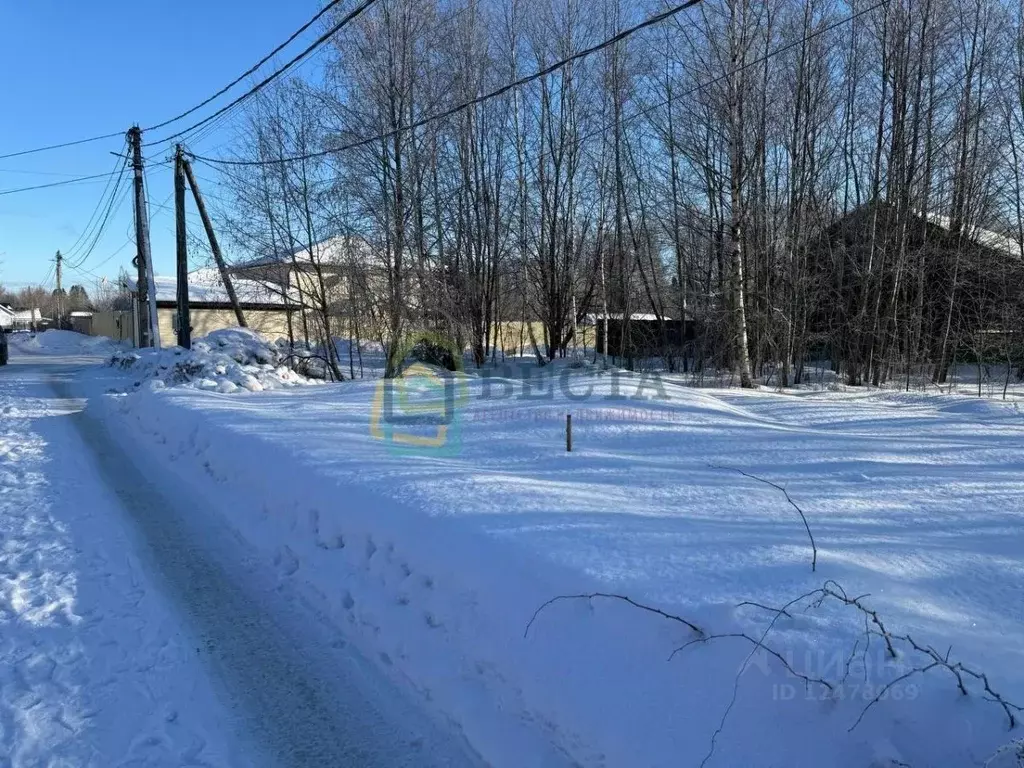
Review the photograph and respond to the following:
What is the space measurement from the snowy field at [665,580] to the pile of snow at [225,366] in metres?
6.56

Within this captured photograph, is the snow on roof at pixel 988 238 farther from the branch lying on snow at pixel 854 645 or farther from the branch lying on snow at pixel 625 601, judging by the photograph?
the branch lying on snow at pixel 625 601

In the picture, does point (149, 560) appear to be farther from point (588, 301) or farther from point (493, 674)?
point (588, 301)

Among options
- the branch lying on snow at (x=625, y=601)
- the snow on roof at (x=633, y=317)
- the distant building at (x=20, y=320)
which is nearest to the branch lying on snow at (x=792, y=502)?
the branch lying on snow at (x=625, y=601)

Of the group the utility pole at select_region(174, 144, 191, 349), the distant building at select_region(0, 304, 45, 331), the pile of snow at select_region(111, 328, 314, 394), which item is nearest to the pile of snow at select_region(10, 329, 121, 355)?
the utility pole at select_region(174, 144, 191, 349)

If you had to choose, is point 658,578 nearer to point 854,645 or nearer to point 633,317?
point 854,645

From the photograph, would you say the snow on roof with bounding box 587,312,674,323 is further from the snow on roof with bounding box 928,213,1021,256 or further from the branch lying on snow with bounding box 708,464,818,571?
the branch lying on snow with bounding box 708,464,818,571

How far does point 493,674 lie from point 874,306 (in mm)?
19182

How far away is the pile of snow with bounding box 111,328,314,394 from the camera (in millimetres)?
13852

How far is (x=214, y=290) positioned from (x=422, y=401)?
21.7m

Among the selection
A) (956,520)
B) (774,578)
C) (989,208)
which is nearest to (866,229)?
(989,208)

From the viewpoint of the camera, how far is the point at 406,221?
17.6 m

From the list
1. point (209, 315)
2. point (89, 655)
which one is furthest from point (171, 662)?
point (209, 315)

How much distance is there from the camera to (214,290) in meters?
28.8

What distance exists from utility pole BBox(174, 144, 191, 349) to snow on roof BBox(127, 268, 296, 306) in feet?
6.57
